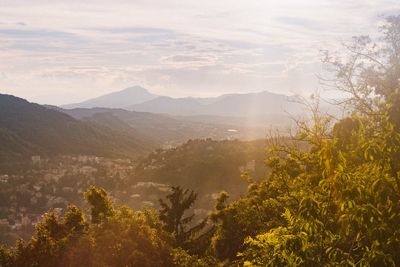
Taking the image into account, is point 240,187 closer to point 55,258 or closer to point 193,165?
point 193,165

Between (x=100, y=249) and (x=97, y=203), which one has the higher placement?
(x=100, y=249)

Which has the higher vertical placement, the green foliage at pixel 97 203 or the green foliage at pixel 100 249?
the green foliage at pixel 100 249

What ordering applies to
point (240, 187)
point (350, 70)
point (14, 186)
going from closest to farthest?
point (350, 70), point (240, 187), point (14, 186)

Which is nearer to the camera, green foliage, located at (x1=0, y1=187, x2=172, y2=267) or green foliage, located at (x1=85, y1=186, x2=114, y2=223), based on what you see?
green foliage, located at (x1=0, y1=187, x2=172, y2=267)

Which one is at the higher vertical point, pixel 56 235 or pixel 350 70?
pixel 350 70

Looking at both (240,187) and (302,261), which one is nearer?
(302,261)

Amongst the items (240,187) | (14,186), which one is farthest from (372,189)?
(14,186)

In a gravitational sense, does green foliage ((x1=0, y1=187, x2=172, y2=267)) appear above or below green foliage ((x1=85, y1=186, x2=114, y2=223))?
above

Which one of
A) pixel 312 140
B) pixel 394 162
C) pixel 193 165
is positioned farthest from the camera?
pixel 193 165

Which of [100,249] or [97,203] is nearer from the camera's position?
[100,249]

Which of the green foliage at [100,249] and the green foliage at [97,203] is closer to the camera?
the green foliage at [100,249]

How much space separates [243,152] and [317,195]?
15330 centimetres

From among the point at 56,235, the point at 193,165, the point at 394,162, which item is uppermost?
the point at 394,162

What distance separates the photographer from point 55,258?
22.7m
